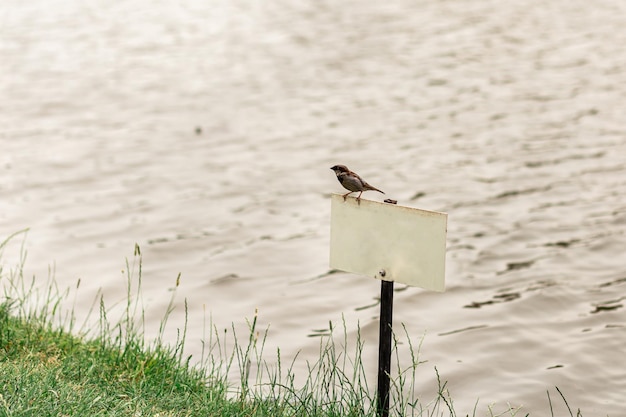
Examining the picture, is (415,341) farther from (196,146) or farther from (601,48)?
(601,48)

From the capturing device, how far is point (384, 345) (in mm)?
4609

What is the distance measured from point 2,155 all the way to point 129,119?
1.89m

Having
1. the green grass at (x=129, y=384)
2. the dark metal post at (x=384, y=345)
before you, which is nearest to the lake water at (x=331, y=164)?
the green grass at (x=129, y=384)

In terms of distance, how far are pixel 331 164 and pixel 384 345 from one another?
21.0 ft

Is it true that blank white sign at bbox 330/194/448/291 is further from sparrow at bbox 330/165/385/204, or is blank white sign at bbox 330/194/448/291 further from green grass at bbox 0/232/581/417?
green grass at bbox 0/232/581/417

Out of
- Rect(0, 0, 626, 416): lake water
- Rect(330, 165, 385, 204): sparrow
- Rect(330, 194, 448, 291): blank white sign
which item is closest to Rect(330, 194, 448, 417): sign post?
Rect(330, 194, 448, 291): blank white sign

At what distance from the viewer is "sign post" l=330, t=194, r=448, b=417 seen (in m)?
4.31

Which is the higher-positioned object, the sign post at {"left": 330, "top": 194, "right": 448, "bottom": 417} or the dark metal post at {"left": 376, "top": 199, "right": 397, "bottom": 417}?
the sign post at {"left": 330, "top": 194, "right": 448, "bottom": 417}

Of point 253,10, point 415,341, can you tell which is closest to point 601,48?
point 253,10

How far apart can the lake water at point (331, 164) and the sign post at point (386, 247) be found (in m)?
1.66

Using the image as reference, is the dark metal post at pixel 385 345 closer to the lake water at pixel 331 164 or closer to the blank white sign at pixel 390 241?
the blank white sign at pixel 390 241

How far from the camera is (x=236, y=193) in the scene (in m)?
10.0

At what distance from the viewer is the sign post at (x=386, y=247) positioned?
431cm

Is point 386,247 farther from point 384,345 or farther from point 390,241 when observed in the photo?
point 384,345
